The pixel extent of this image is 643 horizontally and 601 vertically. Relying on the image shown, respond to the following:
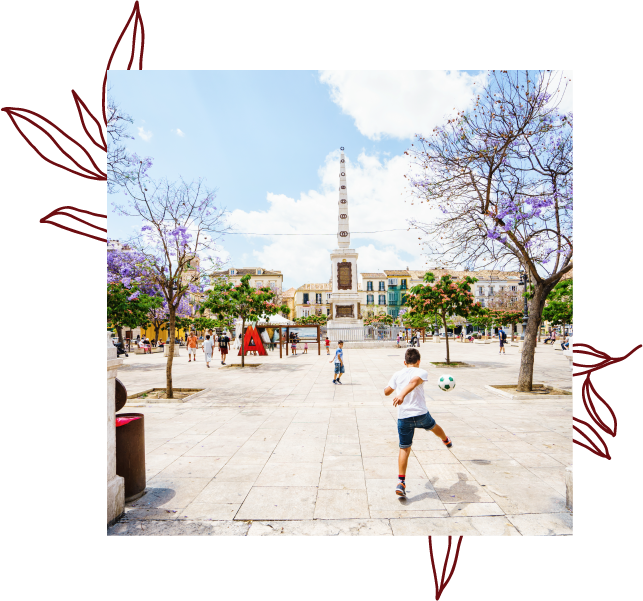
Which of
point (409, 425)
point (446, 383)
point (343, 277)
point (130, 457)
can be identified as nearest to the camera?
point (130, 457)

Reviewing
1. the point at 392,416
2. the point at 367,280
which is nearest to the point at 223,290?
the point at 392,416

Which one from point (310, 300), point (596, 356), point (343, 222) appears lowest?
point (596, 356)

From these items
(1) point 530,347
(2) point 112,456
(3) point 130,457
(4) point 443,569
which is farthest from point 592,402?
(1) point 530,347

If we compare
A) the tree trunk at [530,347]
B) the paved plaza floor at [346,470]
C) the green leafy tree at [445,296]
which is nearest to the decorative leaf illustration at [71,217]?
the paved plaza floor at [346,470]

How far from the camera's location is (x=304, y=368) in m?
16.9

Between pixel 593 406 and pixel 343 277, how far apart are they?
113 ft

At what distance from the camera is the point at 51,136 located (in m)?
2.06

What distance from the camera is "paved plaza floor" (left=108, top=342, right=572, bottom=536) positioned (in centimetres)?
318

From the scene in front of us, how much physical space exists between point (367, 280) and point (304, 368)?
181 feet

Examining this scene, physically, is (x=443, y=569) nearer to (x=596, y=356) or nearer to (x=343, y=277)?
(x=596, y=356)

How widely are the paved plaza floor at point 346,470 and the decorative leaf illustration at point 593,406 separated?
138cm

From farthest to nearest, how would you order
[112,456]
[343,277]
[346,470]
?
[343,277]
[346,470]
[112,456]

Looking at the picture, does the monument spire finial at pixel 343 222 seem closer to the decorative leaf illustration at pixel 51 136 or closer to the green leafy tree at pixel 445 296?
the green leafy tree at pixel 445 296

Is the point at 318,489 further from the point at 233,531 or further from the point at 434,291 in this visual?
the point at 434,291
